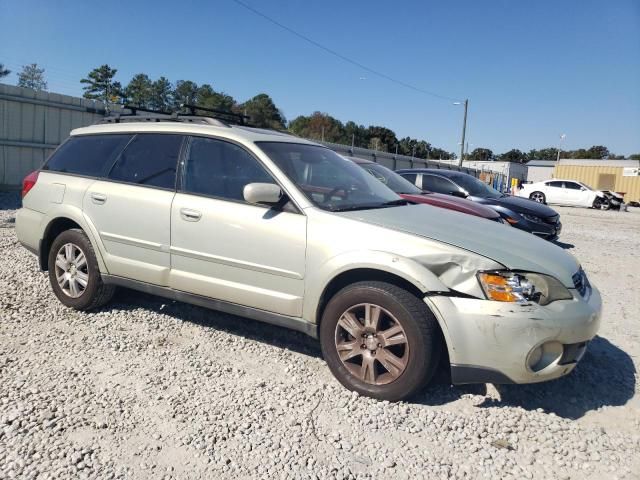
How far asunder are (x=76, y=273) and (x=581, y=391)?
4213 mm

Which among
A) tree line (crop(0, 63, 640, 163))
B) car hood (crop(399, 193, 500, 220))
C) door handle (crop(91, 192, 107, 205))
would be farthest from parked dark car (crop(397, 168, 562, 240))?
tree line (crop(0, 63, 640, 163))

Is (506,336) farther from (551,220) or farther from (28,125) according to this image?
(28,125)

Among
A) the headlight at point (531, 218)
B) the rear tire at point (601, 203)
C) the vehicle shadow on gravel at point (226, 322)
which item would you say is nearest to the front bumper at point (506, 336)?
the vehicle shadow on gravel at point (226, 322)

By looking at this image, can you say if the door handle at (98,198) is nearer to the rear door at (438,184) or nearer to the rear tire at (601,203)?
the rear door at (438,184)

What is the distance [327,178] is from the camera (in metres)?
3.80

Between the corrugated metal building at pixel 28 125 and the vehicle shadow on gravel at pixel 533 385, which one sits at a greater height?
the corrugated metal building at pixel 28 125

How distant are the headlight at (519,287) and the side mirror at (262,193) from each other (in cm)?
142

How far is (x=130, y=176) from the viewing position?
13.2 feet

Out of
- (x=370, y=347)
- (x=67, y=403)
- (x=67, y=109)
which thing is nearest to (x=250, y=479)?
(x=370, y=347)

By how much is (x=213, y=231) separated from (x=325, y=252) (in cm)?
92

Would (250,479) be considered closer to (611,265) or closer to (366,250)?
(366,250)

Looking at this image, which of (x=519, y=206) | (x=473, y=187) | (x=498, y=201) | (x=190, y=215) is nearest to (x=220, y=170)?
(x=190, y=215)

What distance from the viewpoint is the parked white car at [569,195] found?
2400 cm

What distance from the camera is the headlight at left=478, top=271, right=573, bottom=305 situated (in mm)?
2717
